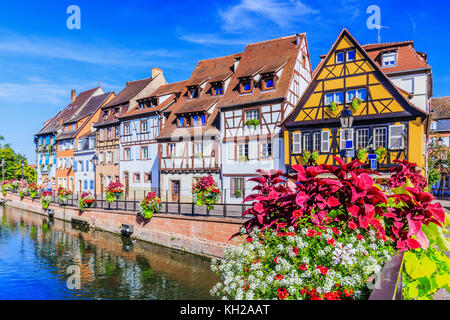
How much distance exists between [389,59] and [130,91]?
2567cm

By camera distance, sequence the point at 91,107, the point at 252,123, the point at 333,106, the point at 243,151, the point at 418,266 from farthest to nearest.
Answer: the point at 91,107
the point at 243,151
the point at 252,123
the point at 333,106
the point at 418,266

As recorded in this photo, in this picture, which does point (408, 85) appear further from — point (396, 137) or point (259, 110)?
point (259, 110)

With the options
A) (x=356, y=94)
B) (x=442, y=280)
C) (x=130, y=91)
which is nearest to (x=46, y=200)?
(x=130, y=91)

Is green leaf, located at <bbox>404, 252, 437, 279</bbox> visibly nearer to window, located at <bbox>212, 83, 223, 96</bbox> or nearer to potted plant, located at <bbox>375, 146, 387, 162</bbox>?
potted plant, located at <bbox>375, 146, 387, 162</bbox>

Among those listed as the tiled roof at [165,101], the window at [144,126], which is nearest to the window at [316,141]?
the tiled roof at [165,101]

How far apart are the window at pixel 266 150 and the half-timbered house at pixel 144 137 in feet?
34.1

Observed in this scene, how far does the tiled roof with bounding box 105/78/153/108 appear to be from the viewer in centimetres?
3491

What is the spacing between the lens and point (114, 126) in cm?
3528

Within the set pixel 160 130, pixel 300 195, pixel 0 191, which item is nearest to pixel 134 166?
pixel 160 130

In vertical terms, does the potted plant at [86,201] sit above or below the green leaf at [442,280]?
below

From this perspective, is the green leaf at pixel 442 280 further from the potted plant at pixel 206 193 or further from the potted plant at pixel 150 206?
the potted plant at pixel 150 206

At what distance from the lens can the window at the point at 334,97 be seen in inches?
792

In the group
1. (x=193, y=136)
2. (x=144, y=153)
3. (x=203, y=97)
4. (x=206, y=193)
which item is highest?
(x=203, y=97)
